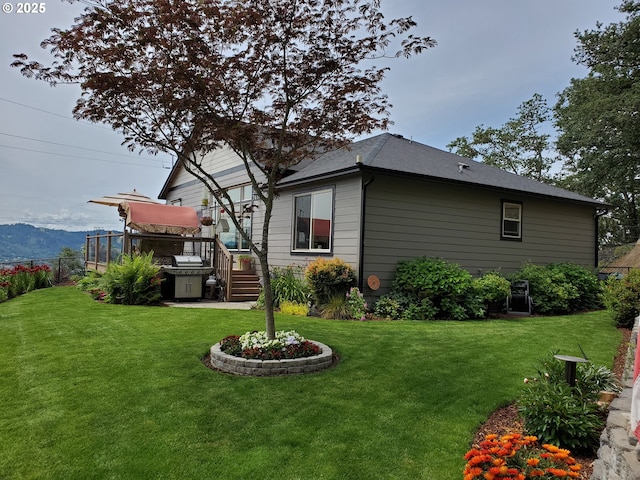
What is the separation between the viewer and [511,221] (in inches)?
457

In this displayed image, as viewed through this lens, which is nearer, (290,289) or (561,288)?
(290,289)

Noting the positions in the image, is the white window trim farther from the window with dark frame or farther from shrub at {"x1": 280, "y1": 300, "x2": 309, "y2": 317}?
the window with dark frame

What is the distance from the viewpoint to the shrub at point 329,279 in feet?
28.3

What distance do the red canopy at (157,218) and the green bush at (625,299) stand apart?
10.8 meters

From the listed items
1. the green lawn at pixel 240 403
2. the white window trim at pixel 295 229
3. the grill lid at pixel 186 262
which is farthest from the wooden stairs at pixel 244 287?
the green lawn at pixel 240 403

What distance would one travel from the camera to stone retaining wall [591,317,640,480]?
1.86m

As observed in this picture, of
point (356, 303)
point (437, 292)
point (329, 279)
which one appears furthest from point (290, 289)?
point (437, 292)

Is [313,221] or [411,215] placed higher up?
[411,215]

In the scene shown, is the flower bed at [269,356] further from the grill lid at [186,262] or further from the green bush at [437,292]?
the grill lid at [186,262]

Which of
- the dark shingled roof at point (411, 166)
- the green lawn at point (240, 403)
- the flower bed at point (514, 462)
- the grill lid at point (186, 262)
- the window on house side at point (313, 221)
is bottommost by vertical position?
the green lawn at point (240, 403)

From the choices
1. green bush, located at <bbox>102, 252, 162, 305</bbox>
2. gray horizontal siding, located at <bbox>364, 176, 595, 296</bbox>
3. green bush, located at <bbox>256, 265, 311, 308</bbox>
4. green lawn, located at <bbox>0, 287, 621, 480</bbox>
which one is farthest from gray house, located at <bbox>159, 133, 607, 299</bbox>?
green bush, located at <bbox>102, 252, 162, 305</bbox>

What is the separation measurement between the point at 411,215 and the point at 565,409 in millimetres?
7106

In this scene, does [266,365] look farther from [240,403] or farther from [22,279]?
[22,279]

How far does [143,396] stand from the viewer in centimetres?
383
